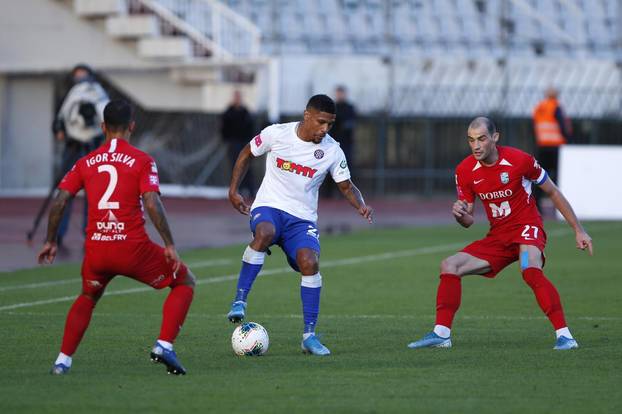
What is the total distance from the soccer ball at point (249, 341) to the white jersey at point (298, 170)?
1144mm

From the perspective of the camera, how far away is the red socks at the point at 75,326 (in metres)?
8.02

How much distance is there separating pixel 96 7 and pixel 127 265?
73.5 feet

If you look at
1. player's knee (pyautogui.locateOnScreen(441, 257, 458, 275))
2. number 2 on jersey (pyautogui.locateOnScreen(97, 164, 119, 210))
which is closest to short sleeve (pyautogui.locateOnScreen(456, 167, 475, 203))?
player's knee (pyautogui.locateOnScreen(441, 257, 458, 275))

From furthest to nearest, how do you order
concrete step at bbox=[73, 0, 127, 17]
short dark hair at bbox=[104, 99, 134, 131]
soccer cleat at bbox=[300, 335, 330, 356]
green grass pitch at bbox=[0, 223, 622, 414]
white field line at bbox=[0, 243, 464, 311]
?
concrete step at bbox=[73, 0, 127, 17], white field line at bbox=[0, 243, 464, 311], soccer cleat at bbox=[300, 335, 330, 356], short dark hair at bbox=[104, 99, 134, 131], green grass pitch at bbox=[0, 223, 622, 414]

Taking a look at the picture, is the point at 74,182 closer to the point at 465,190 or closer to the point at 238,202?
the point at 238,202

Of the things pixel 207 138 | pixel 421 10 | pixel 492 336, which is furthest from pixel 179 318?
pixel 421 10

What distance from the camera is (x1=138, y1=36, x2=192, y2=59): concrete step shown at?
1169 inches

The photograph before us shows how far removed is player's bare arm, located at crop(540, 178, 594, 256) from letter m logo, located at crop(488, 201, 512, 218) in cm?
29

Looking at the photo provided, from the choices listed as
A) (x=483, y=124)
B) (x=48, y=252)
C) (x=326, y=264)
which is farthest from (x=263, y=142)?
(x=326, y=264)

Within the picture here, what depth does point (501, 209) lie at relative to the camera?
9.98 m

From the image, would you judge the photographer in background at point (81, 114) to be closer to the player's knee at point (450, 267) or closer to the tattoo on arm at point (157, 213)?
the player's knee at point (450, 267)

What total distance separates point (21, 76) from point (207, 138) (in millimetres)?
4443

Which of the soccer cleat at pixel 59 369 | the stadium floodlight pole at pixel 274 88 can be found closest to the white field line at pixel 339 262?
the soccer cleat at pixel 59 369

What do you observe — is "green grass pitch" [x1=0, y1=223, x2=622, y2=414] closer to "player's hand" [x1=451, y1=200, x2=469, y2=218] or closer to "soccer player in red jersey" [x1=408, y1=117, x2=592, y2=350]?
"soccer player in red jersey" [x1=408, y1=117, x2=592, y2=350]
